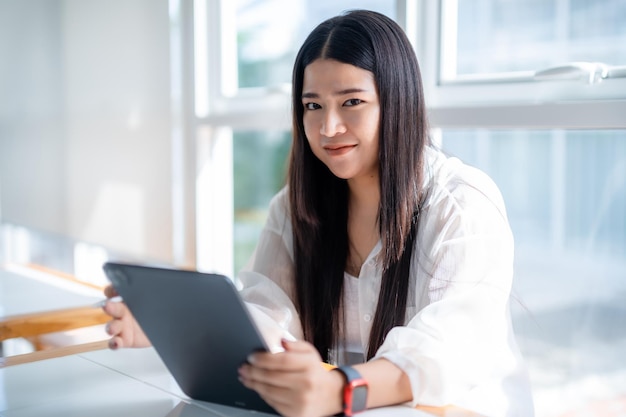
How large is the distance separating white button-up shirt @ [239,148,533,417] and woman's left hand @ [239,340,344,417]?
160 mm

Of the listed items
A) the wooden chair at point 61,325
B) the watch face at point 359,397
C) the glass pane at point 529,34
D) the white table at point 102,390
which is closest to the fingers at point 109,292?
the white table at point 102,390

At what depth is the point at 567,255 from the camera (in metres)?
1.80

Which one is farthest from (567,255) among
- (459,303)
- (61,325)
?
(61,325)

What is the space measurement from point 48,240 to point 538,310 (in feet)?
7.16

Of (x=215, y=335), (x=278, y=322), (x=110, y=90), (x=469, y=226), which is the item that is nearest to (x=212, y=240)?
(x=110, y=90)

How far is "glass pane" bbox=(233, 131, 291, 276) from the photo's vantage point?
2.72 metres

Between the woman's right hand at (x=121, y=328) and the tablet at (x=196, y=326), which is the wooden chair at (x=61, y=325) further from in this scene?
the tablet at (x=196, y=326)

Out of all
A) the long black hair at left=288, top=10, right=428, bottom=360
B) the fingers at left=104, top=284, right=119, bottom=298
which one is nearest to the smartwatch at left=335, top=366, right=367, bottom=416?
the long black hair at left=288, top=10, right=428, bottom=360

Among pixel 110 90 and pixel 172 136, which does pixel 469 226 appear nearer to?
pixel 172 136

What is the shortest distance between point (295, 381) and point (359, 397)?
11cm

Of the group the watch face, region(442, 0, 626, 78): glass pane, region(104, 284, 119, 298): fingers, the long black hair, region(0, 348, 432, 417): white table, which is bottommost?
region(0, 348, 432, 417): white table

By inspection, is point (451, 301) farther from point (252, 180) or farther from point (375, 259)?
point (252, 180)

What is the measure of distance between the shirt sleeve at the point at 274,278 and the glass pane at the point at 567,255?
0.60 m

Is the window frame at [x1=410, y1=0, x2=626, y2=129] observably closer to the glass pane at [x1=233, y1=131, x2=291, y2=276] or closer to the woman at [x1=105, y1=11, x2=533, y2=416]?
the woman at [x1=105, y1=11, x2=533, y2=416]
